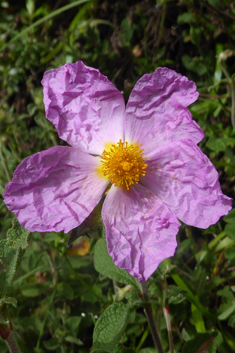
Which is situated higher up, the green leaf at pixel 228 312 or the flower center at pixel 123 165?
the flower center at pixel 123 165

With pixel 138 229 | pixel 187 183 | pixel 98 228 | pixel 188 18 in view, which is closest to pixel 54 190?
pixel 98 228

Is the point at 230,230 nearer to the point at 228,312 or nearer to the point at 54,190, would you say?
the point at 228,312

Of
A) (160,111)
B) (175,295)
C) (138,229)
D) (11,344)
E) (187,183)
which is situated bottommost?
(175,295)

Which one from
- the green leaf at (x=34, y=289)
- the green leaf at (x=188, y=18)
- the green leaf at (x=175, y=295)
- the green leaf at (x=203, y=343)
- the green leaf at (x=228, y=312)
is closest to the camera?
the green leaf at (x=203, y=343)

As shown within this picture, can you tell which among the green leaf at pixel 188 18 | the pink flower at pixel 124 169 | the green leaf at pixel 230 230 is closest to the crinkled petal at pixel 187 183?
the pink flower at pixel 124 169

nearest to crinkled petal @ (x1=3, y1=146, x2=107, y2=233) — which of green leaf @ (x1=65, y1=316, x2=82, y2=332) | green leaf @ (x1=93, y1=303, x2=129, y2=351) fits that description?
green leaf @ (x1=93, y1=303, x2=129, y2=351)

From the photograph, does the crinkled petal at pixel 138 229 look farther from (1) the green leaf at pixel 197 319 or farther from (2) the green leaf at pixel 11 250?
(1) the green leaf at pixel 197 319
